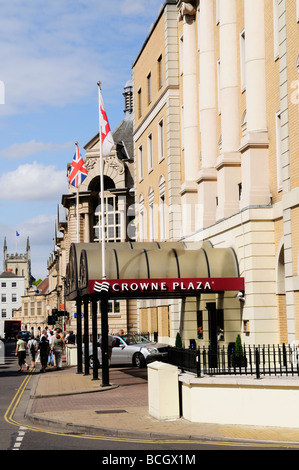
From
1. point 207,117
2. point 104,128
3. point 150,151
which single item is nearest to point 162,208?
point 150,151

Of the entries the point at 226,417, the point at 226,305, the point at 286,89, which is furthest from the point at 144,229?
the point at 226,417

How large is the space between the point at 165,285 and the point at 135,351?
28.4ft

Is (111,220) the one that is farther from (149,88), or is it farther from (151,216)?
(149,88)

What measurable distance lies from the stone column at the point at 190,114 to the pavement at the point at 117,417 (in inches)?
399

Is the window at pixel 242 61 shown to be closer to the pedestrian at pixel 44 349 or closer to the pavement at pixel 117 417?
the pavement at pixel 117 417

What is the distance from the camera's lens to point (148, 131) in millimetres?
48469

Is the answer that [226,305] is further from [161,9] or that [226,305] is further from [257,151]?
[161,9]

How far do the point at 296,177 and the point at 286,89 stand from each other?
111 inches

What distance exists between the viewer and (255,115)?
28.5 m

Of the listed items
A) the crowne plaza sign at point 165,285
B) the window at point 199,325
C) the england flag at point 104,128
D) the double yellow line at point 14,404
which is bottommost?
the double yellow line at point 14,404

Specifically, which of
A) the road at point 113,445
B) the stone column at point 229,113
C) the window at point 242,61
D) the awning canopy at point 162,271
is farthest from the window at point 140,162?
the road at point 113,445

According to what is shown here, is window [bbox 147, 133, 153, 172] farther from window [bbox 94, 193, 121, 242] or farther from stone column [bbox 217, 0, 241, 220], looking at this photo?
window [bbox 94, 193, 121, 242]

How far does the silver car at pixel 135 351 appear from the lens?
3553 cm

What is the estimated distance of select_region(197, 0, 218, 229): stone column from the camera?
34.1m
